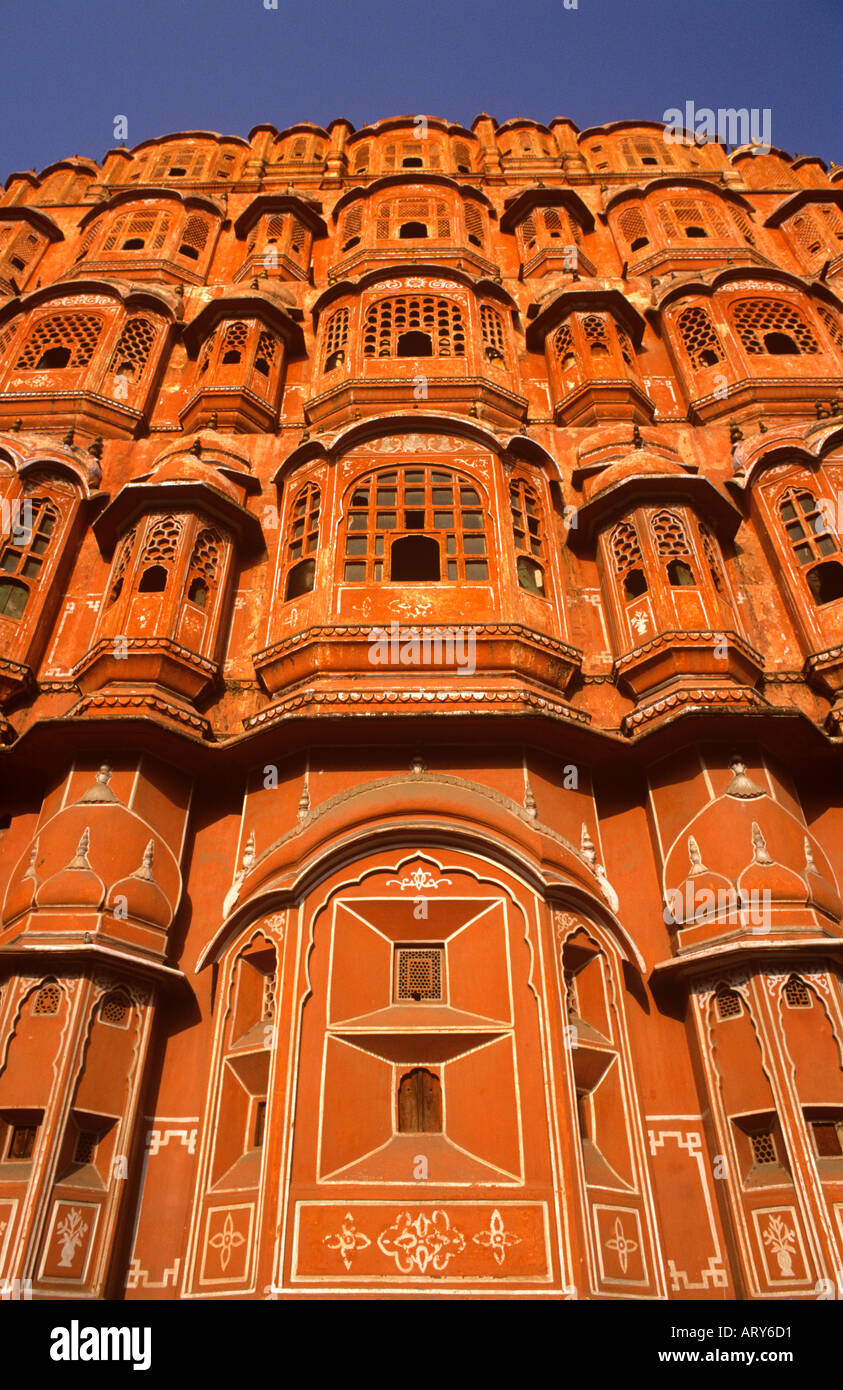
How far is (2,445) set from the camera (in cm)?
1449

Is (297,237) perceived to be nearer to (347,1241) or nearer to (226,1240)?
(226,1240)

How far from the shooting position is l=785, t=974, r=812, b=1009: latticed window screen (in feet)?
30.2

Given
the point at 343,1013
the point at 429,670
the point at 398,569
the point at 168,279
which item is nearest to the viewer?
the point at 343,1013

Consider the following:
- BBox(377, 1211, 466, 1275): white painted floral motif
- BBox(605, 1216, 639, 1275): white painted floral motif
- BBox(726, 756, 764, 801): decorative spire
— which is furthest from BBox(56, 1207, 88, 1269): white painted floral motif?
BBox(726, 756, 764, 801): decorative spire

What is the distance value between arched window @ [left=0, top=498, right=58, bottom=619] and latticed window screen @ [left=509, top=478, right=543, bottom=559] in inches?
248

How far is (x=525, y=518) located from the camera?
44.5 ft

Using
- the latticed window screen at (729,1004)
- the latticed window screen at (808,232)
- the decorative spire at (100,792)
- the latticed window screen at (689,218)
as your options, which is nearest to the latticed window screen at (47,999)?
the decorative spire at (100,792)

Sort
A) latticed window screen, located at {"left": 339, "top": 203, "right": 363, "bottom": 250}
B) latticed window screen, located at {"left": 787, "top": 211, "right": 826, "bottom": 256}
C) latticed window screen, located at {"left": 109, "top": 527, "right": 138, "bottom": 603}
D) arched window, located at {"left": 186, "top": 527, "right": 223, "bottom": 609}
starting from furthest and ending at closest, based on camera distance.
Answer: latticed window screen, located at {"left": 339, "top": 203, "right": 363, "bottom": 250}, latticed window screen, located at {"left": 787, "top": 211, "right": 826, "bottom": 256}, latticed window screen, located at {"left": 109, "top": 527, "right": 138, "bottom": 603}, arched window, located at {"left": 186, "top": 527, "right": 223, "bottom": 609}

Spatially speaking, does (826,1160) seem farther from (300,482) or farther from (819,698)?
(300,482)

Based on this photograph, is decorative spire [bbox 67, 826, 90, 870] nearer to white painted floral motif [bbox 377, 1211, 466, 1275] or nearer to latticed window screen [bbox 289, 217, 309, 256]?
white painted floral motif [bbox 377, 1211, 466, 1275]

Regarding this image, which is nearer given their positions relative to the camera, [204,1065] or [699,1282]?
[699,1282]

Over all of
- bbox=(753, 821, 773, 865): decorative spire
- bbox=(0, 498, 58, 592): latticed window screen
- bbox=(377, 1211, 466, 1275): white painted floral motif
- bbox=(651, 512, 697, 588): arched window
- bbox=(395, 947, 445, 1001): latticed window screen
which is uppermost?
bbox=(0, 498, 58, 592): latticed window screen

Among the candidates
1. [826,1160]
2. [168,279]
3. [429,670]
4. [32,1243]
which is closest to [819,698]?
[429,670]

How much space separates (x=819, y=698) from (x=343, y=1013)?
22.6 feet
